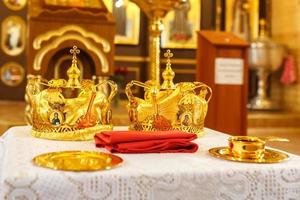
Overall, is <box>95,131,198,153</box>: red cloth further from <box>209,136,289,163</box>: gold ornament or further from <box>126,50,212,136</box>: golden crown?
<box>126,50,212,136</box>: golden crown

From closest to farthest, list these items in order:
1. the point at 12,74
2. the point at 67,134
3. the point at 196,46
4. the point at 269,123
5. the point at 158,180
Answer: the point at 158,180 < the point at 67,134 < the point at 269,123 < the point at 196,46 < the point at 12,74

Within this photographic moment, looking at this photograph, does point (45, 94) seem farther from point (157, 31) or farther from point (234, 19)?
point (234, 19)

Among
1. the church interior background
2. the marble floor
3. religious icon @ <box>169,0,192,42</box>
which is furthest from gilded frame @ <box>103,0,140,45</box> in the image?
the marble floor

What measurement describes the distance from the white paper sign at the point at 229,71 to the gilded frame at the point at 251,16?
3937mm

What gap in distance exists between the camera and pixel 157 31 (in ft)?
15.6

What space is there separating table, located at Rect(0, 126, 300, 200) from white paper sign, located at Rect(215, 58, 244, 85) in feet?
9.68

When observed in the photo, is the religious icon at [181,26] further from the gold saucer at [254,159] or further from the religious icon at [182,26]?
the gold saucer at [254,159]

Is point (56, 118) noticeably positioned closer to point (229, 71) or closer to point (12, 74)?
point (229, 71)

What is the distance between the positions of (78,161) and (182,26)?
7100 mm

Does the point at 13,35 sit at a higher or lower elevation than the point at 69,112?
higher

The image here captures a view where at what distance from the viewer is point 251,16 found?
322 inches

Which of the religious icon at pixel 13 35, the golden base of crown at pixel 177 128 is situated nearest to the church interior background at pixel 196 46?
the religious icon at pixel 13 35

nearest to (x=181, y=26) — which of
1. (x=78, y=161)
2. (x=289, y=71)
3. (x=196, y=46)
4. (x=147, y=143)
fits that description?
(x=196, y=46)

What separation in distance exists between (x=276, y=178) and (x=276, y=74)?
23.3ft
